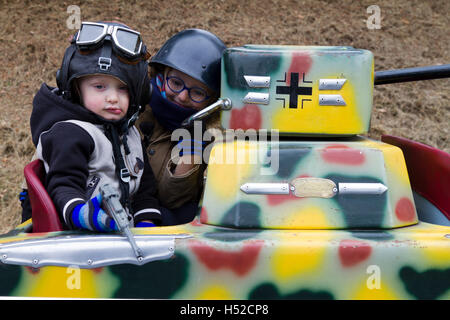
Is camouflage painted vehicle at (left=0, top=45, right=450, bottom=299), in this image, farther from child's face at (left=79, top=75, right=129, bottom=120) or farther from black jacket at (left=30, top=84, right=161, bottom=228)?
child's face at (left=79, top=75, right=129, bottom=120)

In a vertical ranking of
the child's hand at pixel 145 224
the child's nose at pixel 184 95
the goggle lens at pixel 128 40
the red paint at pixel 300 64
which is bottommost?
the child's hand at pixel 145 224

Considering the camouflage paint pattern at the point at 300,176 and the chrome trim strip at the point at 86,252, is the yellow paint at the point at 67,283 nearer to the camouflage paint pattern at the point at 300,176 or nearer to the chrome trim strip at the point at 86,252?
the chrome trim strip at the point at 86,252

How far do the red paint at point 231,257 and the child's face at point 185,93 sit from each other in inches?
39.1

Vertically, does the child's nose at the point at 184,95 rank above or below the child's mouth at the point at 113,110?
above

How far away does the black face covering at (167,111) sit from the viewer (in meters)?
2.50

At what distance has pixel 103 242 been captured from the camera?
1.65 metres

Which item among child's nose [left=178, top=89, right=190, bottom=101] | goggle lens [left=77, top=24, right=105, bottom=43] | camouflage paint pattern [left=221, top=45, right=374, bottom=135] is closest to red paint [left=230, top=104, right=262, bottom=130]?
camouflage paint pattern [left=221, top=45, right=374, bottom=135]

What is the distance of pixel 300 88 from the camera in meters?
2.05

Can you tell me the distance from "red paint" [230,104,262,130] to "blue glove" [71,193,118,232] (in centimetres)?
69

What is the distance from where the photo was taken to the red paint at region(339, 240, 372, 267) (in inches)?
64.0

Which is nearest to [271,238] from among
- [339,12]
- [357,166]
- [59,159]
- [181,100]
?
→ [357,166]

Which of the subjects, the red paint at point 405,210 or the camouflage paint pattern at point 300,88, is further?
the camouflage paint pattern at point 300,88

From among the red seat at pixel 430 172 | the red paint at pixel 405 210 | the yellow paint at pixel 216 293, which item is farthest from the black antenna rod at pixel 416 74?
the yellow paint at pixel 216 293
